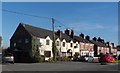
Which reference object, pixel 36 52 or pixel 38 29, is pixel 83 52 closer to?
pixel 38 29

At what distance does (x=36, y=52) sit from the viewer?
49469 mm

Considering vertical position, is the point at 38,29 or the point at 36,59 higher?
the point at 38,29

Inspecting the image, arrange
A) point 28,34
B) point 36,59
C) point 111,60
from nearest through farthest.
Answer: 1. point 111,60
2. point 36,59
3. point 28,34

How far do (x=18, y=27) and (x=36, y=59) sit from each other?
12618mm

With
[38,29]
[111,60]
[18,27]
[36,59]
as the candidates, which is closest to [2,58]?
[36,59]

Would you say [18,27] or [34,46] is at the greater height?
[18,27]

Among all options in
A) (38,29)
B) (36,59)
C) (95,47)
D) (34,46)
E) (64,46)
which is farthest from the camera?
(95,47)

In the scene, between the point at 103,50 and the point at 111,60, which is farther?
the point at 103,50

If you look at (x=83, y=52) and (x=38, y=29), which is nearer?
(x=38, y=29)

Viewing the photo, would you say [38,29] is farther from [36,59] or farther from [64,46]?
[36,59]

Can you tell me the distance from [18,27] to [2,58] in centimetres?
2011

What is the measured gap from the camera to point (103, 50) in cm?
10394

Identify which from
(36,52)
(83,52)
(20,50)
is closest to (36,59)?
→ (36,52)

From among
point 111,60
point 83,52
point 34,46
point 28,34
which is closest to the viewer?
point 111,60
